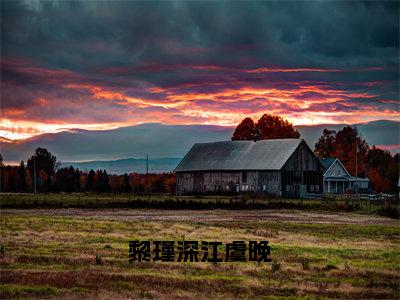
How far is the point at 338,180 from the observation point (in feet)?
356

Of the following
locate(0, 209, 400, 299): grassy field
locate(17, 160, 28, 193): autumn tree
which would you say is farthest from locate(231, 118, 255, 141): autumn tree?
locate(0, 209, 400, 299): grassy field

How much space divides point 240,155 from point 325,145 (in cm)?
4905

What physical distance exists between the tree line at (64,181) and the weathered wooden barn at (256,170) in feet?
31.1

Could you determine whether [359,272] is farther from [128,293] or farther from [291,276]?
[128,293]

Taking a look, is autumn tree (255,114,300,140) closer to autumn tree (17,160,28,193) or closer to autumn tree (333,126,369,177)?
autumn tree (333,126,369,177)

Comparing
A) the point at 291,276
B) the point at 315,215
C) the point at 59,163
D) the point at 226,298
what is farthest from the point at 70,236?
the point at 59,163

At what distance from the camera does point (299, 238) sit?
32312 millimetres

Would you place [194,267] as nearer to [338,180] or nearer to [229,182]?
[229,182]

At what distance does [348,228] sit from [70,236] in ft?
56.9

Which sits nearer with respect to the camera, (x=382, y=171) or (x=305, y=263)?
(x=305, y=263)

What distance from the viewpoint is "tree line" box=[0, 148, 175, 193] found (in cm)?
12521

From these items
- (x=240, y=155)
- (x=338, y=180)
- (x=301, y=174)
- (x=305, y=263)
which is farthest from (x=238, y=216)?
(x=338, y=180)

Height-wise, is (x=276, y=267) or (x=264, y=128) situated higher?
(x=264, y=128)

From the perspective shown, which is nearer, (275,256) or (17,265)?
(17,265)
